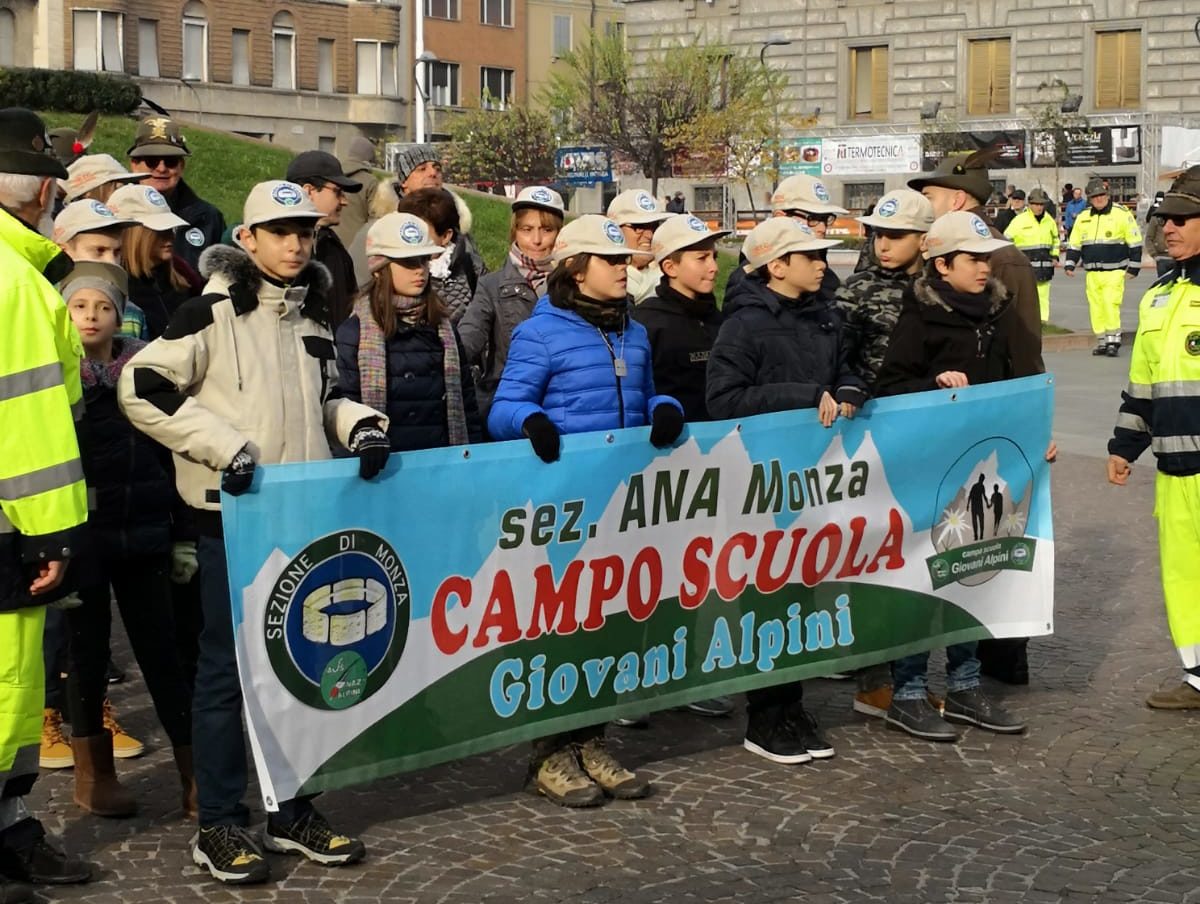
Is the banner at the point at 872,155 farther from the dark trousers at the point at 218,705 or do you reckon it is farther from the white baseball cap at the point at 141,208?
the dark trousers at the point at 218,705

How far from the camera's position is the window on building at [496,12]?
79.2 metres

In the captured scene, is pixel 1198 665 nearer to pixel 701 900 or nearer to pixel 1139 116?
pixel 701 900

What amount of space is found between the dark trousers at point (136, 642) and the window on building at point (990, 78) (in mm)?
54934

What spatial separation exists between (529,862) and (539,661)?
0.79 metres

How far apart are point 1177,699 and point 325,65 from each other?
64801mm

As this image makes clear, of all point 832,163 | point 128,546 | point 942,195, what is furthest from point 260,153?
point 832,163

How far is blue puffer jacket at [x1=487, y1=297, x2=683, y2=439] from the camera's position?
6.66 m

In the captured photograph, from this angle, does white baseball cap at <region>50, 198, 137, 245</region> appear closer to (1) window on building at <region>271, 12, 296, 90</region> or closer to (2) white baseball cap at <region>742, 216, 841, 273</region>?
(2) white baseball cap at <region>742, 216, 841, 273</region>

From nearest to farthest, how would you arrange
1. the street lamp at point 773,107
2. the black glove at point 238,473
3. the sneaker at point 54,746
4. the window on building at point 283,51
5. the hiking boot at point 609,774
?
the black glove at point 238,473
the hiking boot at point 609,774
the sneaker at point 54,746
the street lamp at point 773,107
the window on building at point 283,51

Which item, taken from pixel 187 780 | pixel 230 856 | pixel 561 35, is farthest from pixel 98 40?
pixel 230 856

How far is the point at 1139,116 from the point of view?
55.4 meters

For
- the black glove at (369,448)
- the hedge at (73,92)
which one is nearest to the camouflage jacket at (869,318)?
the black glove at (369,448)

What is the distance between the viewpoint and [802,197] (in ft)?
29.0

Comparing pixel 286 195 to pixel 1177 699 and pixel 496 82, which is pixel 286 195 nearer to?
pixel 1177 699
